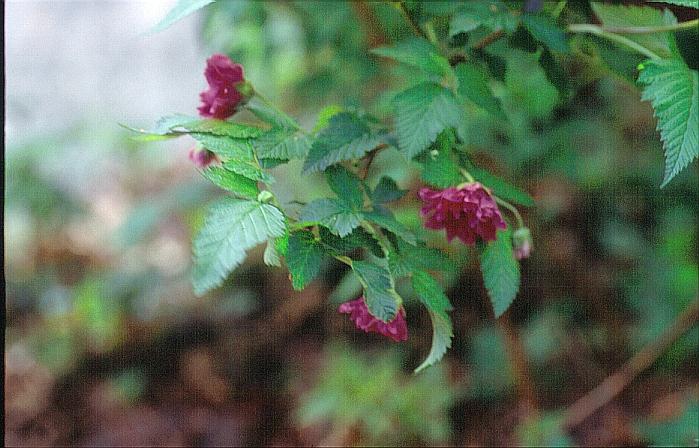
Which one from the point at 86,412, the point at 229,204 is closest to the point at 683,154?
the point at 229,204

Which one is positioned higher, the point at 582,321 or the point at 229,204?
the point at 229,204

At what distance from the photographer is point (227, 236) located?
1.45 ft

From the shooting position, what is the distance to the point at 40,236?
1593 millimetres

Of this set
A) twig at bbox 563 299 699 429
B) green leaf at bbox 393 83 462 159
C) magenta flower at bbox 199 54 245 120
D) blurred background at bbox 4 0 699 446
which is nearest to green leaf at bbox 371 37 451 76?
green leaf at bbox 393 83 462 159

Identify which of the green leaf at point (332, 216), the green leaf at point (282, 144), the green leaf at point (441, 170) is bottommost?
the green leaf at point (441, 170)

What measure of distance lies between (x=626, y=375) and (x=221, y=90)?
812 mm

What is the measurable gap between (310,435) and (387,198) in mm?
670

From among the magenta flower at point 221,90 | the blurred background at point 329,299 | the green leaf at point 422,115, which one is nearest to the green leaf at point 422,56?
the green leaf at point 422,115

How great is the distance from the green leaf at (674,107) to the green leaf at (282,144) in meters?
0.25

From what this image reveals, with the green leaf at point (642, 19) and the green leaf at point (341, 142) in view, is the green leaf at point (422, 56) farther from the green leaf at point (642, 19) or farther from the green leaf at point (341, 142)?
the green leaf at point (642, 19)

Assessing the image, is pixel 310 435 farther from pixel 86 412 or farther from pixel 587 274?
pixel 587 274

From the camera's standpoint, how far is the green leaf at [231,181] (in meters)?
0.46

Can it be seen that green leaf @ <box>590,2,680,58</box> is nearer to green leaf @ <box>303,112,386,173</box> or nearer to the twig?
green leaf @ <box>303,112,386,173</box>

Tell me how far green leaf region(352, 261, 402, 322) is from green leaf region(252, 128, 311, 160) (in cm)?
11
